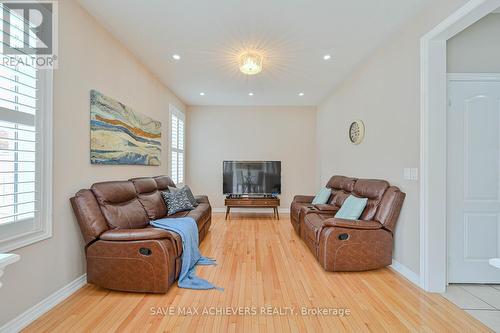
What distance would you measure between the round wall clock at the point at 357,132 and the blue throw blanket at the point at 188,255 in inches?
117

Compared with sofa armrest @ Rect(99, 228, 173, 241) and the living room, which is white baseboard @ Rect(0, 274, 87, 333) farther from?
sofa armrest @ Rect(99, 228, 173, 241)

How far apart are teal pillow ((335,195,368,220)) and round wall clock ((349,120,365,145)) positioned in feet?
3.66

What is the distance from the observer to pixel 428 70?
8.13 ft

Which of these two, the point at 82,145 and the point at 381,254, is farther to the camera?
the point at 381,254

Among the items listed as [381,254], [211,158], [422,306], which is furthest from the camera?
[211,158]

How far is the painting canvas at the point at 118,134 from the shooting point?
278 cm

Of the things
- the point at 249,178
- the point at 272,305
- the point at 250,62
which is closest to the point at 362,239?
the point at 272,305

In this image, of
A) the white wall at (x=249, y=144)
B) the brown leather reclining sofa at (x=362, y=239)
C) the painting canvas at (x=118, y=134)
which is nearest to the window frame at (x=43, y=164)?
the painting canvas at (x=118, y=134)

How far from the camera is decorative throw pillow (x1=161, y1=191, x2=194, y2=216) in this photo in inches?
154

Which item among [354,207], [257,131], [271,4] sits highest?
[271,4]

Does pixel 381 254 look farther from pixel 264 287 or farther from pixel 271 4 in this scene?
pixel 271 4

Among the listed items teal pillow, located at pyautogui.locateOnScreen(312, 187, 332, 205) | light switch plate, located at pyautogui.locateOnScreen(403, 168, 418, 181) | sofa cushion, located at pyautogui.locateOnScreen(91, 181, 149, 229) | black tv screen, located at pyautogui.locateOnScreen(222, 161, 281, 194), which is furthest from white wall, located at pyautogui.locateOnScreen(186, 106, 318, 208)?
light switch plate, located at pyautogui.locateOnScreen(403, 168, 418, 181)

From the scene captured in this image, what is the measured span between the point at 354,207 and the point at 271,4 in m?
2.64

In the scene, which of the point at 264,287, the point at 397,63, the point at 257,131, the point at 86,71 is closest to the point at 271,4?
the point at 397,63
